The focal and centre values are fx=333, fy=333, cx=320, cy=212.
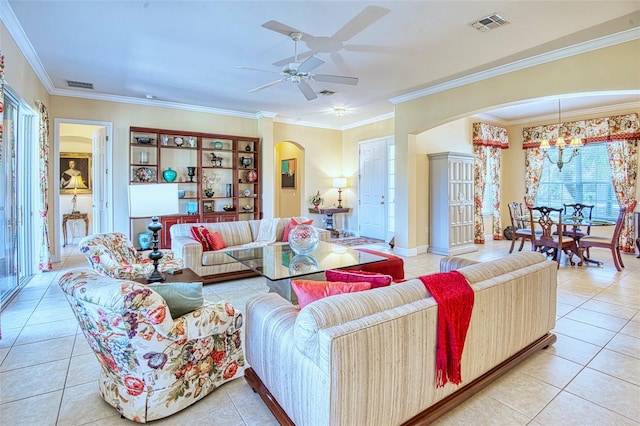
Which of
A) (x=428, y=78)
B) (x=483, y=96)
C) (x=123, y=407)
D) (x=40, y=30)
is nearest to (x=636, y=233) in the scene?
(x=483, y=96)

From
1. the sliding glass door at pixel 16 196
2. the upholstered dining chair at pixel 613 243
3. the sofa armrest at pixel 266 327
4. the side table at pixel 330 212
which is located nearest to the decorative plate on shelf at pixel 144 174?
the sliding glass door at pixel 16 196

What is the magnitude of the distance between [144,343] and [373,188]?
6.72 m

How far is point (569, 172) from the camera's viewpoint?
7199 mm

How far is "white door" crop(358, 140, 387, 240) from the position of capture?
25.1ft

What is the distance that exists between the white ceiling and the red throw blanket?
2.51 metres

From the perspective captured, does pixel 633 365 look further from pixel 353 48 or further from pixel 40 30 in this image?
pixel 40 30

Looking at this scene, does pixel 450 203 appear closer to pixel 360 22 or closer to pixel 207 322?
pixel 360 22

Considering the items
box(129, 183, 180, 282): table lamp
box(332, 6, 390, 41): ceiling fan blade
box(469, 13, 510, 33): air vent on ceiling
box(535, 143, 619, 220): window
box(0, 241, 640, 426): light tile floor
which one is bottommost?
box(0, 241, 640, 426): light tile floor

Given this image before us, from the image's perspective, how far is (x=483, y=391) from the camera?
2.03 metres

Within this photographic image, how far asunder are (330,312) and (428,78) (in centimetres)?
457

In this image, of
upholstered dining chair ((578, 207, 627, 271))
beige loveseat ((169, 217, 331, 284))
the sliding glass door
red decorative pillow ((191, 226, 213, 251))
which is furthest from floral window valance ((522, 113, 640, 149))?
the sliding glass door

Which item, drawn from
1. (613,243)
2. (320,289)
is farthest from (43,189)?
(613,243)

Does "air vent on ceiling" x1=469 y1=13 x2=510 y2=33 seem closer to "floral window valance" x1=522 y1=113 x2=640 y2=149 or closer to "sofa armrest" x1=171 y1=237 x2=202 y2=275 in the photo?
"sofa armrest" x1=171 y1=237 x2=202 y2=275

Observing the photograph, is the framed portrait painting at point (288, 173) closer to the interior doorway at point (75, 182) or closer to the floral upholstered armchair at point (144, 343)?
the interior doorway at point (75, 182)
